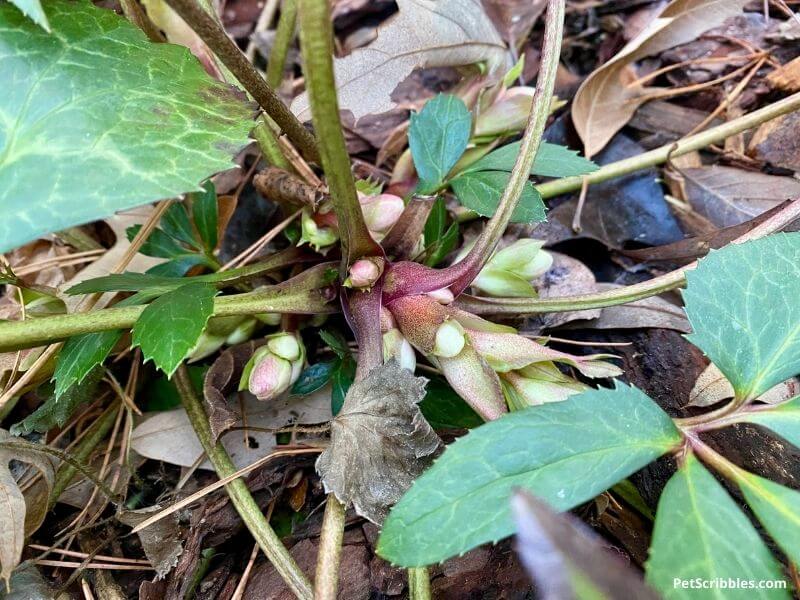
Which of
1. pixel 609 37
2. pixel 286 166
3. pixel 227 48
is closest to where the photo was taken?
pixel 227 48

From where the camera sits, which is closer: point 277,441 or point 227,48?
point 227,48

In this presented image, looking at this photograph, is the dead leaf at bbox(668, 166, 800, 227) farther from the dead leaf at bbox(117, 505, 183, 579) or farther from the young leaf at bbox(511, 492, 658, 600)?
the dead leaf at bbox(117, 505, 183, 579)

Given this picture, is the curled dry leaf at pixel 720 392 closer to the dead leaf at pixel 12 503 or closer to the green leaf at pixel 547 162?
the green leaf at pixel 547 162

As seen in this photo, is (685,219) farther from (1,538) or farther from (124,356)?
(1,538)

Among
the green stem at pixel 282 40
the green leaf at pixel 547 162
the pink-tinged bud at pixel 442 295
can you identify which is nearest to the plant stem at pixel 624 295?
the pink-tinged bud at pixel 442 295

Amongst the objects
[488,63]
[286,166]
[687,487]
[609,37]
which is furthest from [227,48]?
[609,37]

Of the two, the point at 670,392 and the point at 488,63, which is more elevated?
the point at 488,63

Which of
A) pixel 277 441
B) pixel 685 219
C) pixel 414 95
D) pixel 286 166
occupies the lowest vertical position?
pixel 685 219
